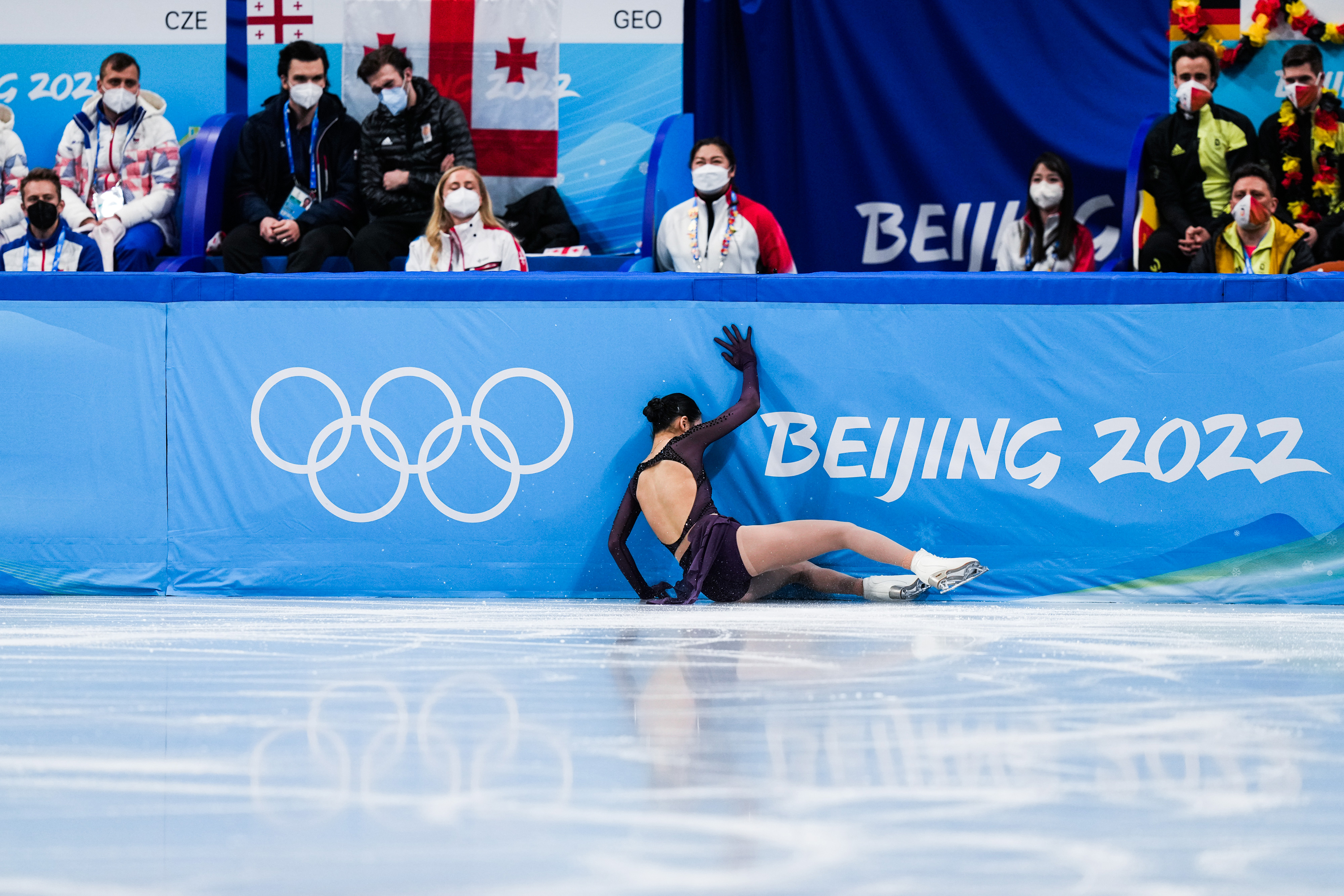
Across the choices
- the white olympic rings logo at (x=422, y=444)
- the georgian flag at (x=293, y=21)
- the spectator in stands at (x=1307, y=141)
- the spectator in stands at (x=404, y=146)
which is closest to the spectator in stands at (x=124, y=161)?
the georgian flag at (x=293, y=21)

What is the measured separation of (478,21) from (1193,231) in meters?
4.66

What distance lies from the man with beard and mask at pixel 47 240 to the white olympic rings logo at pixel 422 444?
240 cm

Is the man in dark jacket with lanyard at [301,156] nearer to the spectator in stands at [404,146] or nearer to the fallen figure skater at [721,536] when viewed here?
the spectator in stands at [404,146]

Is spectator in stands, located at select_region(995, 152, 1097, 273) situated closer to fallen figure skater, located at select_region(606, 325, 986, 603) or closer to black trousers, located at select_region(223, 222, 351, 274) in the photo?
fallen figure skater, located at select_region(606, 325, 986, 603)

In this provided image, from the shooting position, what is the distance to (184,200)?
24.9 feet

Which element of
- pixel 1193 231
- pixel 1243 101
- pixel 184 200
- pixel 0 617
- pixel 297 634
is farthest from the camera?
pixel 1243 101

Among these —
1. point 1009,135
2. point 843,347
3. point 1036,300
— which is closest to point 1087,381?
point 1036,300

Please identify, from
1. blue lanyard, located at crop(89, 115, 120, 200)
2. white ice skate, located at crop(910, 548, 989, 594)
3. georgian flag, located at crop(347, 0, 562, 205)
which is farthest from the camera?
georgian flag, located at crop(347, 0, 562, 205)

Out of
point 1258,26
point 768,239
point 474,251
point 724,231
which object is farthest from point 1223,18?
point 474,251

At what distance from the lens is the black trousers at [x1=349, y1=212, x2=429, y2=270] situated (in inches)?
284

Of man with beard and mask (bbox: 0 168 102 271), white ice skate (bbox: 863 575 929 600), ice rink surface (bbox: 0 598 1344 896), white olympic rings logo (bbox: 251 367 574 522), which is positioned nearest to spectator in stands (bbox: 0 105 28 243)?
man with beard and mask (bbox: 0 168 102 271)

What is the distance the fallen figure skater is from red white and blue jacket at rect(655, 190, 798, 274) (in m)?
1.37

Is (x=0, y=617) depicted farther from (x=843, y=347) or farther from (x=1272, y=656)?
(x=1272, y=656)

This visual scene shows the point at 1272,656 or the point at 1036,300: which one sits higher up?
the point at 1036,300
